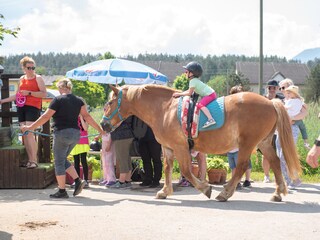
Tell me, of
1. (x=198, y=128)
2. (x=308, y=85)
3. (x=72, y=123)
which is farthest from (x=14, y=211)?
(x=308, y=85)

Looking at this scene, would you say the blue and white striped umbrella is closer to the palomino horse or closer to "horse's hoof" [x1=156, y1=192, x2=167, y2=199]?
the palomino horse

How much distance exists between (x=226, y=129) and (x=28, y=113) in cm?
413

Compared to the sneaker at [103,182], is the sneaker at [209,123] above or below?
above

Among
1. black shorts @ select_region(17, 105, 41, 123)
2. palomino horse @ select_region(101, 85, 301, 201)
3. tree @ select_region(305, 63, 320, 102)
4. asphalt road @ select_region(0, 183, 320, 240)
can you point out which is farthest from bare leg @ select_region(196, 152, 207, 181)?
tree @ select_region(305, 63, 320, 102)

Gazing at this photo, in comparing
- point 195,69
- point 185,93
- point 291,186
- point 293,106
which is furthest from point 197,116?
point 291,186

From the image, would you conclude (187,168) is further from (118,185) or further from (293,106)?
(293,106)

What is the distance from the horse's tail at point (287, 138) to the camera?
872 cm

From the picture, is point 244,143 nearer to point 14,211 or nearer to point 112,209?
point 112,209

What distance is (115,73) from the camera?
12.3 m

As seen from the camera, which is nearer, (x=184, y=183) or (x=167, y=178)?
(x=167, y=178)

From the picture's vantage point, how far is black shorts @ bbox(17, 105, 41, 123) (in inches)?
420

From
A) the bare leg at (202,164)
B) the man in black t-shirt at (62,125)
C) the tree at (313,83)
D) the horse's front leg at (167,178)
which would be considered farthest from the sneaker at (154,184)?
the tree at (313,83)

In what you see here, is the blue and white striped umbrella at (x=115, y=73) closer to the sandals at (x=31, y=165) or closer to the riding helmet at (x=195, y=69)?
the sandals at (x=31, y=165)

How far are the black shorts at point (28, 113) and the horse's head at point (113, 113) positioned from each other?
1.80m
